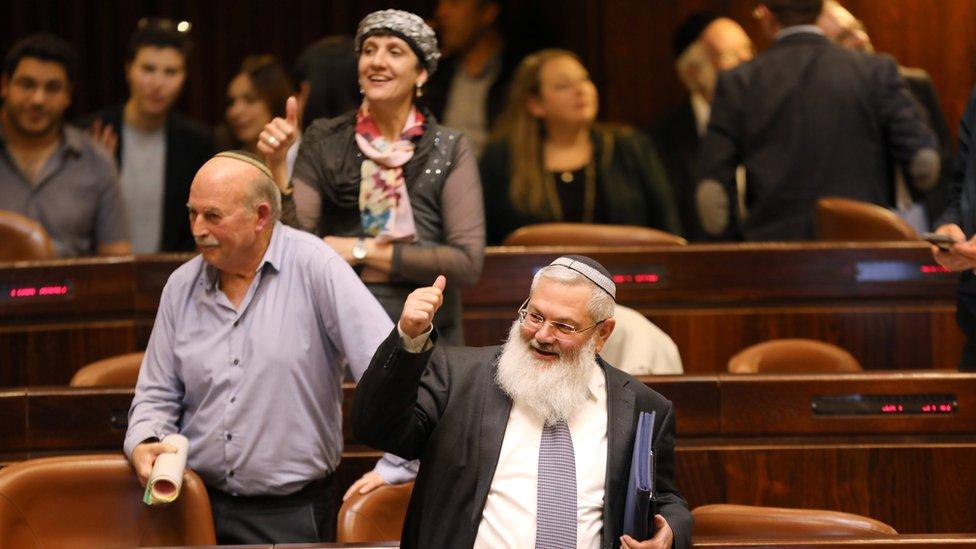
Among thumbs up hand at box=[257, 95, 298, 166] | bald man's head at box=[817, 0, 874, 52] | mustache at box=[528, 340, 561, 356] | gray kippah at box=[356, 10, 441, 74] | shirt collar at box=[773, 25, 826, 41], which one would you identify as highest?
bald man's head at box=[817, 0, 874, 52]

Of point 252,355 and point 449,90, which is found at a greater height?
point 449,90

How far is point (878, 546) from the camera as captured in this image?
2.69 m

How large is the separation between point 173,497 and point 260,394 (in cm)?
30

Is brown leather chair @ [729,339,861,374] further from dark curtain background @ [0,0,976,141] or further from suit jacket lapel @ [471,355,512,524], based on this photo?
dark curtain background @ [0,0,976,141]

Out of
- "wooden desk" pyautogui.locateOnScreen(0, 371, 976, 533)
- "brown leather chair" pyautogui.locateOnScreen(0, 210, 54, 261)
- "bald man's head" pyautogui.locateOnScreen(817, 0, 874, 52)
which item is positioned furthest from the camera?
"bald man's head" pyautogui.locateOnScreen(817, 0, 874, 52)

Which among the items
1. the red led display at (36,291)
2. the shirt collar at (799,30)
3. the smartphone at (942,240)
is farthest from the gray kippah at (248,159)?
the shirt collar at (799,30)

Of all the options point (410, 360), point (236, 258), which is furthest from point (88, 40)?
point (410, 360)

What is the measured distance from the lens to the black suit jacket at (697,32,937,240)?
4.91m

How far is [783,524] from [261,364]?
Answer: 1.14 m

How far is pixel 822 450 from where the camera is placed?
3721mm

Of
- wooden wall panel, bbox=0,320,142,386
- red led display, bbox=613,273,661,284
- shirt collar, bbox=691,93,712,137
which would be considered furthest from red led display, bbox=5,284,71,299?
shirt collar, bbox=691,93,712,137

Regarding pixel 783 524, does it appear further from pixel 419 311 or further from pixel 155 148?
pixel 155 148

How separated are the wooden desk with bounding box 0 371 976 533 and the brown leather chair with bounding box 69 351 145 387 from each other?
0.68 meters

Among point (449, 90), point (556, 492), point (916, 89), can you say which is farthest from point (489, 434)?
point (449, 90)
